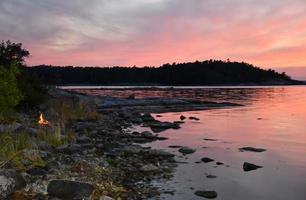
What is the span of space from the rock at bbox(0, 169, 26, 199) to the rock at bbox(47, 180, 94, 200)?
856 millimetres

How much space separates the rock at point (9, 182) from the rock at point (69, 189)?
86 centimetres

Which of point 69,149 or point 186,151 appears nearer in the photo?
point 69,149

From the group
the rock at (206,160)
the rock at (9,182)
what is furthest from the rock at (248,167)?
the rock at (9,182)

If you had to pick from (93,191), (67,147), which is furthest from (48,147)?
(93,191)

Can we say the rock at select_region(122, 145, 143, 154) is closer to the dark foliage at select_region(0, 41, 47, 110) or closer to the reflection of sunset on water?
the reflection of sunset on water

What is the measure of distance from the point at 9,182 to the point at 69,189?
169cm

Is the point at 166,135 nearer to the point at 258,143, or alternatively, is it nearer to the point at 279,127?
the point at 258,143

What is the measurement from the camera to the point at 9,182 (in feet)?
43.2

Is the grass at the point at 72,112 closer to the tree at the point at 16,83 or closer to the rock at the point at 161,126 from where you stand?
the tree at the point at 16,83

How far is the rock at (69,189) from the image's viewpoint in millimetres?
13320

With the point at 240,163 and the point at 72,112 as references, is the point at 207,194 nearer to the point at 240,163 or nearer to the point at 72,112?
the point at 240,163

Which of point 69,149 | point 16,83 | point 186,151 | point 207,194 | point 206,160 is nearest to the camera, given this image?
point 207,194

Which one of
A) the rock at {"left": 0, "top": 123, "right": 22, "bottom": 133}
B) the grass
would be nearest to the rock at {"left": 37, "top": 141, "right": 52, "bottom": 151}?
the rock at {"left": 0, "top": 123, "right": 22, "bottom": 133}

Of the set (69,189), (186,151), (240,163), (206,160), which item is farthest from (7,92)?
(69,189)
